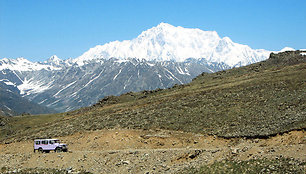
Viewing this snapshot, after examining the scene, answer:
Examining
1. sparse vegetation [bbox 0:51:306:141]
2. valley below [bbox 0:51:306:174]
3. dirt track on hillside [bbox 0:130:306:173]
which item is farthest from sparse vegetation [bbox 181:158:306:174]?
sparse vegetation [bbox 0:51:306:141]

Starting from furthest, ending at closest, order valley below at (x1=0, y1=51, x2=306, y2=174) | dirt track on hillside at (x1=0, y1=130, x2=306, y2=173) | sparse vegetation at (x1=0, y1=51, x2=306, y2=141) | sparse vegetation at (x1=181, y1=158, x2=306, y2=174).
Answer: sparse vegetation at (x1=0, y1=51, x2=306, y2=141) → dirt track on hillside at (x1=0, y1=130, x2=306, y2=173) → valley below at (x1=0, y1=51, x2=306, y2=174) → sparse vegetation at (x1=181, y1=158, x2=306, y2=174)

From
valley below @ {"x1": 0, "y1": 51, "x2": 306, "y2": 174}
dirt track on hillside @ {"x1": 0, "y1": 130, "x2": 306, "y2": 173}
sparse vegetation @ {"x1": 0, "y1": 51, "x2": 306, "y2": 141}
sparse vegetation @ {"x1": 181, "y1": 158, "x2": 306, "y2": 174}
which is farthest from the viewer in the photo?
A: sparse vegetation @ {"x1": 0, "y1": 51, "x2": 306, "y2": 141}

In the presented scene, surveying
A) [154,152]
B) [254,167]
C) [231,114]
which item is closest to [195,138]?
[154,152]

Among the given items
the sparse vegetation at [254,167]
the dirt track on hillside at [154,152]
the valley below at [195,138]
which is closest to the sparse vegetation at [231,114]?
the valley below at [195,138]

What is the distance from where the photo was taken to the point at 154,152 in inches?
1604

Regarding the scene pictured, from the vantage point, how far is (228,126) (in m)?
51.1

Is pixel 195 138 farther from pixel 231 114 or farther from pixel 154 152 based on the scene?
pixel 231 114

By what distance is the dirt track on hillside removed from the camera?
A: 111 feet

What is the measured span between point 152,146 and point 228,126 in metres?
12.6

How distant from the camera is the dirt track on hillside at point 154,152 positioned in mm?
33969

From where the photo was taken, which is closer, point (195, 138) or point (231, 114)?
point (195, 138)

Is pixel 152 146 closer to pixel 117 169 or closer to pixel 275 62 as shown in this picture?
pixel 117 169

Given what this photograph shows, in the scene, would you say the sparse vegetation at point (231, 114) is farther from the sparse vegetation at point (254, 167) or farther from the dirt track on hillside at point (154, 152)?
the sparse vegetation at point (254, 167)

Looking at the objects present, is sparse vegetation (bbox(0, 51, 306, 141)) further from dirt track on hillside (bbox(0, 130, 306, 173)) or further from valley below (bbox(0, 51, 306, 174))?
dirt track on hillside (bbox(0, 130, 306, 173))
